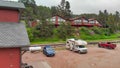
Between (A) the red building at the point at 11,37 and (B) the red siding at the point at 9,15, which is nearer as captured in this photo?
(A) the red building at the point at 11,37

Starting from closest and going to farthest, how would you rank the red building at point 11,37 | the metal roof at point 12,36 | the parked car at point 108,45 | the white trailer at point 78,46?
the metal roof at point 12,36, the red building at point 11,37, the white trailer at point 78,46, the parked car at point 108,45

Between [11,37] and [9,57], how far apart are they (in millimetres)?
1610

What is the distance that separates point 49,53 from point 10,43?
19.4 metres

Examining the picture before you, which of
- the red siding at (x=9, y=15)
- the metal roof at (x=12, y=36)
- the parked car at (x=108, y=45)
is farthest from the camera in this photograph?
the parked car at (x=108, y=45)

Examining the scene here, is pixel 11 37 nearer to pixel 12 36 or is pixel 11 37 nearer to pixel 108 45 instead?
pixel 12 36

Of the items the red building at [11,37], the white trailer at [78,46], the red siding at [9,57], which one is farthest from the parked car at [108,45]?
the red siding at [9,57]

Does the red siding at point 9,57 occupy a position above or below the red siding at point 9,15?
below

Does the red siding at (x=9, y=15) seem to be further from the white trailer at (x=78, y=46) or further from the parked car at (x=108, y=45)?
the parked car at (x=108, y=45)

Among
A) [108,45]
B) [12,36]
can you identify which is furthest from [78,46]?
[12,36]

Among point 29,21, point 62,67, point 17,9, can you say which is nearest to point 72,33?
point 29,21

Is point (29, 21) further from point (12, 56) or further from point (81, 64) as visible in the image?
point (12, 56)

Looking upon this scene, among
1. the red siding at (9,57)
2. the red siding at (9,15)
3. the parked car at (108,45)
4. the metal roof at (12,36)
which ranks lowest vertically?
the parked car at (108,45)

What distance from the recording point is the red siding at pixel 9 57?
14.6m

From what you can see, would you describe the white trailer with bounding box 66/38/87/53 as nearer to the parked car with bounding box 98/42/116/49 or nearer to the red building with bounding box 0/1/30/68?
the parked car with bounding box 98/42/116/49
